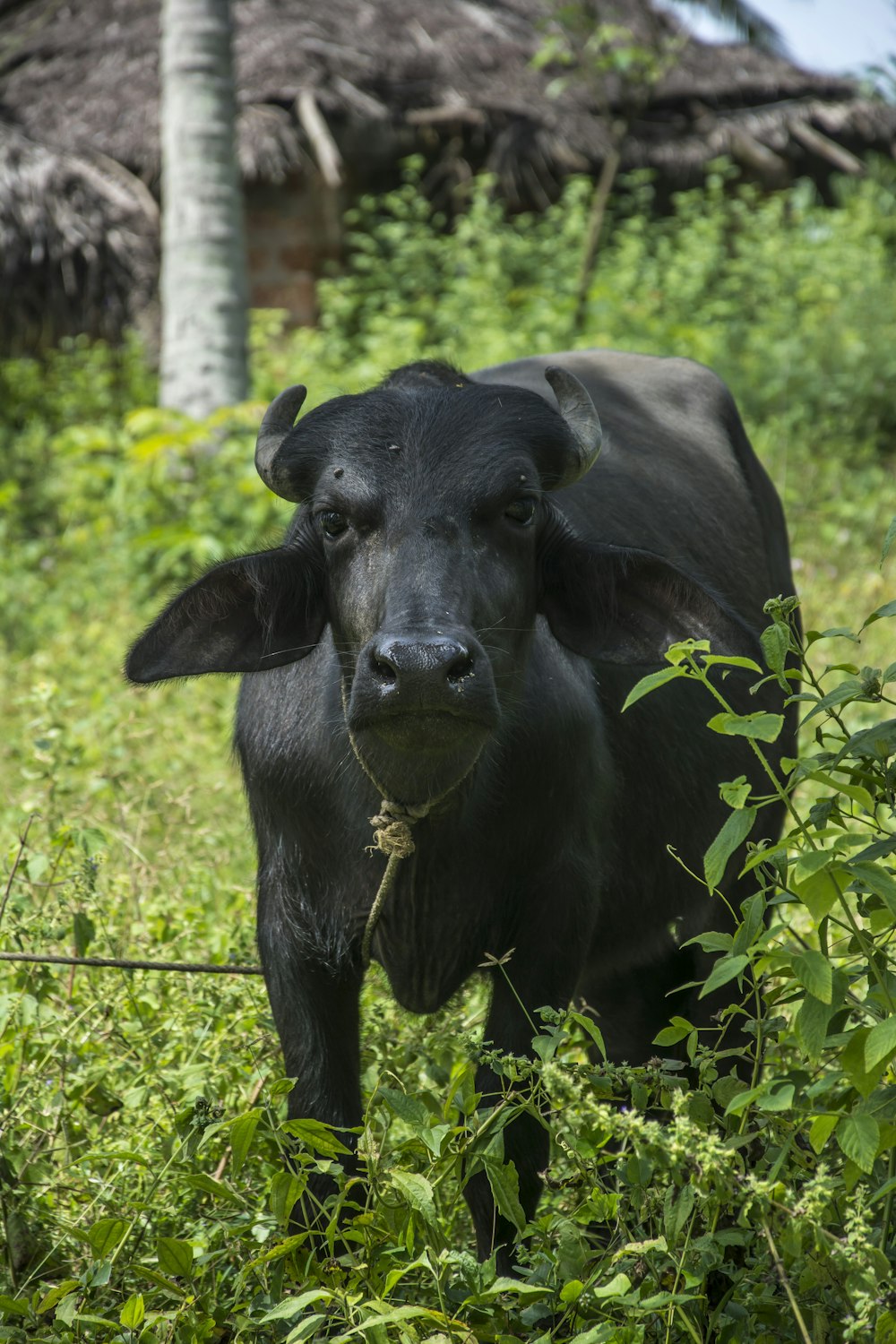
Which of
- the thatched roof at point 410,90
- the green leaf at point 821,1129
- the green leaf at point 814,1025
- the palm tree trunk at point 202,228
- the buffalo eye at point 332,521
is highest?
the thatched roof at point 410,90

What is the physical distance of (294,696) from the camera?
2.51 metres

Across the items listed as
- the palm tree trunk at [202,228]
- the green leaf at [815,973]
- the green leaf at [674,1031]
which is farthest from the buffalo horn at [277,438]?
the palm tree trunk at [202,228]

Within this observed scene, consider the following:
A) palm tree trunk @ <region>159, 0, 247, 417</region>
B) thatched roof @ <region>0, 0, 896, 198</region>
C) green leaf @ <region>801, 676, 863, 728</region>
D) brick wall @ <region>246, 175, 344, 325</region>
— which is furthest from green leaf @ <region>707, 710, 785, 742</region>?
brick wall @ <region>246, 175, 344, 325</region>

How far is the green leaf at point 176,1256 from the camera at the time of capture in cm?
188

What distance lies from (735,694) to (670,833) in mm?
430

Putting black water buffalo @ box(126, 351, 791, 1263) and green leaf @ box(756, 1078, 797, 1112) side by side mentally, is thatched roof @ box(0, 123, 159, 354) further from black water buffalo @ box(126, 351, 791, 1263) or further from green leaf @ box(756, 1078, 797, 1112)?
green leaf @ box(756, 1078, 797, 1112)

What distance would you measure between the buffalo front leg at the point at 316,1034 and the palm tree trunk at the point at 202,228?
17.7 ft

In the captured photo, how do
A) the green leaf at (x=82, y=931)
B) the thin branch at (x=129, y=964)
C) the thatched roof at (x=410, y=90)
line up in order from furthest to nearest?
the thatched roof at (x=410, y=90) < the green leaf at (x=82, y=931) < the thin branch at (x=129, y=964)

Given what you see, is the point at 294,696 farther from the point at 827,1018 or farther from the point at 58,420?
the point at 58,420

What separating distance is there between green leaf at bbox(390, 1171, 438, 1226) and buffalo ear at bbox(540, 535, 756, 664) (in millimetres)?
972

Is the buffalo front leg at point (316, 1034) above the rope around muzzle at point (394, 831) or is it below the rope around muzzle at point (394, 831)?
below

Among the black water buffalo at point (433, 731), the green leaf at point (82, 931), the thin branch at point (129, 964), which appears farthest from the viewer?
the green leaf at point (82, 931)

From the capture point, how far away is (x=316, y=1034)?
2.42 m

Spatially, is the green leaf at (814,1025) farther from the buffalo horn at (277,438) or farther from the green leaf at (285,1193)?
the buffalo horn at (277,438)
